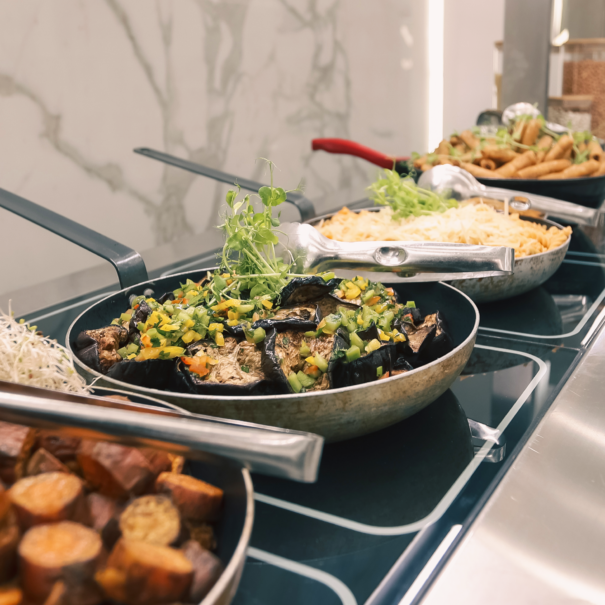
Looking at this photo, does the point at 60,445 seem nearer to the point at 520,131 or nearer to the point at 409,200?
the point at 409,200

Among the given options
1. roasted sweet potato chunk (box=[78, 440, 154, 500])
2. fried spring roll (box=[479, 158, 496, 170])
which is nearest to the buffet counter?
roasted sweet potato chunk (box=[78, 440, 154, 500])

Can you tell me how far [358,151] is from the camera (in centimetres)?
166

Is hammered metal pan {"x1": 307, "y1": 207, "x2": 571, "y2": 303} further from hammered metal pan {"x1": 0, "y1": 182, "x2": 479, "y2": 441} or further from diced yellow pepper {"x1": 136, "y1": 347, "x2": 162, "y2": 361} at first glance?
diced yellow pepper {"x1": 136, "y1": 347, "x2": 162, "y2": 361}

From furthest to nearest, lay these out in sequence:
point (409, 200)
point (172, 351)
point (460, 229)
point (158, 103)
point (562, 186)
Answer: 1. point (158, 103)
2. point (562, 186)
3. point (409, 200)
4. point (460, 229)
5. point (172, 351)

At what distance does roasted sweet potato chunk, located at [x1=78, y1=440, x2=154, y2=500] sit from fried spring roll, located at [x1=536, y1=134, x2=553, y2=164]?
1434 mm

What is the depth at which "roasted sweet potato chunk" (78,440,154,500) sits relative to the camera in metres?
0.41

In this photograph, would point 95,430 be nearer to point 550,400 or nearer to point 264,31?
point 550,400

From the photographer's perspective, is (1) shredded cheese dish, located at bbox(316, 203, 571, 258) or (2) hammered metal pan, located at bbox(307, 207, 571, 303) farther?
(1) shredded cheese dish, located at bbox(316, 203, 571, 258)

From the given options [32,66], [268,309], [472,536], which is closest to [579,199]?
[268,309]

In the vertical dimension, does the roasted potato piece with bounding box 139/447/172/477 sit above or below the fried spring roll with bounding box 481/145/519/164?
below

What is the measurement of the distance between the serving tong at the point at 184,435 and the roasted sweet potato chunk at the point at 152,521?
37 mm

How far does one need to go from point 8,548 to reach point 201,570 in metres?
0.11

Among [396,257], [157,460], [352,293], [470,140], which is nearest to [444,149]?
Result: [470,140]

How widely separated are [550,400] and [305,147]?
183cm
